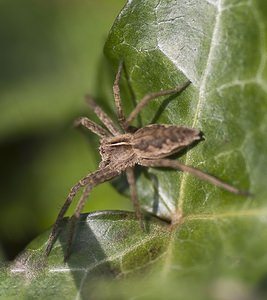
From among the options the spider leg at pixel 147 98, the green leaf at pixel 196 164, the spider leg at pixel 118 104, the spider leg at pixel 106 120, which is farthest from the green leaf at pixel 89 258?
the spider leg at pixel 106 120

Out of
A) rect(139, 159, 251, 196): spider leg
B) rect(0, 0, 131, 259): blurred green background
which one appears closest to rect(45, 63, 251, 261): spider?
rect(139, 159, 251, 196): spider leg

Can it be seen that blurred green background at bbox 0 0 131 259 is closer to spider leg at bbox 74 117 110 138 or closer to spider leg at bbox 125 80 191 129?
spider leg at bbox 74 117 110 138

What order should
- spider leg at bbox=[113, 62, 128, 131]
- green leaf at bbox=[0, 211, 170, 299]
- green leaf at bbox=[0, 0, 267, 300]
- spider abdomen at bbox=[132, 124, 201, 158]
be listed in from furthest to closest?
spider leg at bbox=[113, 62, 128, 131], spider abdomen at bbox=[132, 124, 201, 158], green leaf at bbox=[0, 211, 170, 299], green leaf at bbox=[0, 0, 267, 300]

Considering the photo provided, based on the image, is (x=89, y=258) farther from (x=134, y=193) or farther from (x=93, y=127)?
(x=93, y=127)

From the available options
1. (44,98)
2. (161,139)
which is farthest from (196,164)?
(44,98)

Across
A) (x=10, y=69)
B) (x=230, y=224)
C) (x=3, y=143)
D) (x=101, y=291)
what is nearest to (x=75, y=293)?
(x=101, y=291)

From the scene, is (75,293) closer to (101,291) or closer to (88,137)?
(101,291)
